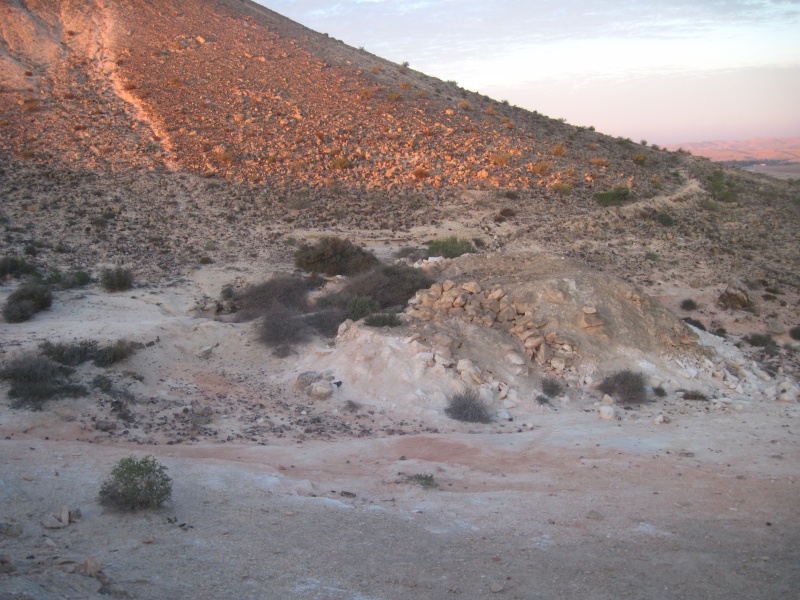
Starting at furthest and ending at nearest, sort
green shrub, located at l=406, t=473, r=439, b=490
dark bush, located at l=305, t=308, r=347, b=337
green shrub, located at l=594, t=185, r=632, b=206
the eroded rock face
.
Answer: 1. green shrub, located at l=594, t=185, r=632, b=206
2. the eroded rock face
3. dark bush, located at l=305, t=308, r=347, b=337
4. green shrub, located at l=406, t=473, r=439, b=490

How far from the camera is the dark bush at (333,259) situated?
17203 mm

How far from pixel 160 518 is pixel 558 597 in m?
3.61

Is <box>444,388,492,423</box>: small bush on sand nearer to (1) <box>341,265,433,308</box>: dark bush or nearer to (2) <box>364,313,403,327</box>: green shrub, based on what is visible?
(2) <box>364,313,403,327</box>: green shrub

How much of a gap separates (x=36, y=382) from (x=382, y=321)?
5.68 meters

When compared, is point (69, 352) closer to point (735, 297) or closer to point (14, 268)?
point (14, 268)

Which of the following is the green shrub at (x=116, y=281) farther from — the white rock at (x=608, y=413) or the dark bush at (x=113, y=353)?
the white rock at (x=608, y=413)

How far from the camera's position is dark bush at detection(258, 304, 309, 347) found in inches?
485

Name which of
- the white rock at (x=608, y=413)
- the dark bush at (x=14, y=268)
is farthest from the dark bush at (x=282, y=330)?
the dark bush at (x=14, y=268)

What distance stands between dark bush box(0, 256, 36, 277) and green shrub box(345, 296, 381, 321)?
28.7 ft

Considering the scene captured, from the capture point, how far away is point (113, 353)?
10.6 meters

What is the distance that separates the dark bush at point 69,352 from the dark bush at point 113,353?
126 millimetres

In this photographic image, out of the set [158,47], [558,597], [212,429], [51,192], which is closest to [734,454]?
[558,597]

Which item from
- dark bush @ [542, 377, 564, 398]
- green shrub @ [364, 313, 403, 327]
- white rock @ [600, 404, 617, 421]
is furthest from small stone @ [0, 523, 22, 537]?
white rock @ [600, 404, 617, 421]

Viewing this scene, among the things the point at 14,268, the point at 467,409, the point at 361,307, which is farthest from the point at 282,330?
the point at 14,268
